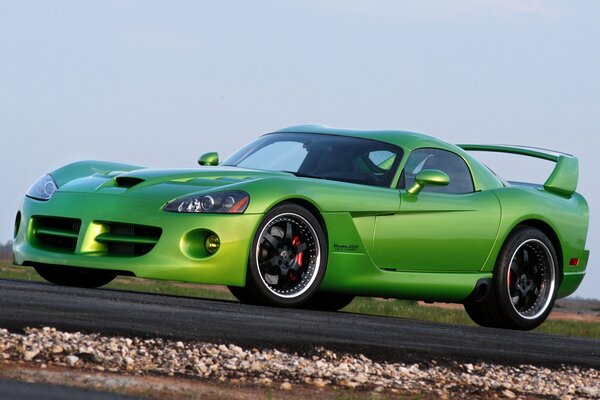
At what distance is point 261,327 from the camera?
7660 millimetres

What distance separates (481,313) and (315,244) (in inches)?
99.9

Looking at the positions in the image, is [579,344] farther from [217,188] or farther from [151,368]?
[151,368]

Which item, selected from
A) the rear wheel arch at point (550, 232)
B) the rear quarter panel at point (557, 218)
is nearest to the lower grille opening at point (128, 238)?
the rear quarter panel at point (557, 218)

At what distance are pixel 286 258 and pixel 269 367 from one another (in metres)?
2.97

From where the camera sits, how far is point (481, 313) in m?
11.4

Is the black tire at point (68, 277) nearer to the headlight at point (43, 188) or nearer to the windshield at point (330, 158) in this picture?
the headlight at point (43, 188)

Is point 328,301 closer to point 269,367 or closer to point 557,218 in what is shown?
point 557,218

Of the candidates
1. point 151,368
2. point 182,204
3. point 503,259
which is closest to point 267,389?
point 151,368

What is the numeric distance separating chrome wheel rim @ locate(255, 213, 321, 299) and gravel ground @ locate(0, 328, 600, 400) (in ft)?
7.18

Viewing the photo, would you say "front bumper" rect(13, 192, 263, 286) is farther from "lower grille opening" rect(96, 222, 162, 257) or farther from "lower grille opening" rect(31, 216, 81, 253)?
"lower grille opening" rect(31, 216, 81, 253)

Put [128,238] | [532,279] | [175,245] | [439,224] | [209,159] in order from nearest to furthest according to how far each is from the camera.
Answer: [175,245] → [128,238] → [439,224] → [209,159] → [532,279]

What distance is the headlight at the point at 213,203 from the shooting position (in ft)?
29.5

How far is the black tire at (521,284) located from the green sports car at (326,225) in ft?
0.04

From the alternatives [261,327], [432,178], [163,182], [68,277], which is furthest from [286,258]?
[68,277]
